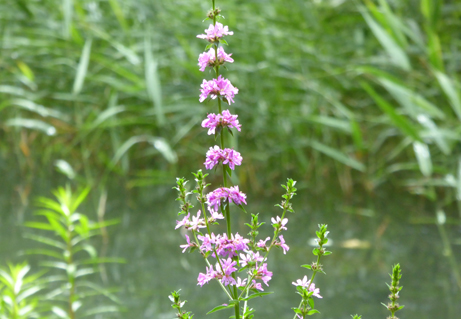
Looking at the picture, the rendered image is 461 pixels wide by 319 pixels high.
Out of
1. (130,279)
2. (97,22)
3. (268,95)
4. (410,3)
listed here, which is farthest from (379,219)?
(97,22)

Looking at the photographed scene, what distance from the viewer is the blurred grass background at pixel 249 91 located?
1.62m

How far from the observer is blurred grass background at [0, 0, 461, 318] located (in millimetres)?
1617

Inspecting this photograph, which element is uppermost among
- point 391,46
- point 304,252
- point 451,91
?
point 391,46

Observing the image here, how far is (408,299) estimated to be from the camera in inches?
41.3

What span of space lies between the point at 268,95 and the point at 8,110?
38.0 inches

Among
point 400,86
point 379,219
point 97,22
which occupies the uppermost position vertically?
point 97,22

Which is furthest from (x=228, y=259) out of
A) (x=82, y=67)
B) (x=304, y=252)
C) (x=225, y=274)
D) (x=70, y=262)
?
(x=82, y=67)

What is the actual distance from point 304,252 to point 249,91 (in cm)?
64

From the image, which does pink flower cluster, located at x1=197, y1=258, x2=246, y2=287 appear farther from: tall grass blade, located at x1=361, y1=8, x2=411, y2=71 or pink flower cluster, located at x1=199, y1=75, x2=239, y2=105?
tall grass blade, located at x1=361, y1=8, x2=411, y2=71

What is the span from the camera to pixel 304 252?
1259 millimetres

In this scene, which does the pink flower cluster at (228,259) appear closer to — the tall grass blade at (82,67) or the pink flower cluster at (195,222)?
the pink flower cluster at (195,222)

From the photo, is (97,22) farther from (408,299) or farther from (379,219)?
(408,299)

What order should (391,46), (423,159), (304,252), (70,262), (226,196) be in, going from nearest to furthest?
(226,196), (70,262), (304,252), (423,159), (391,46)

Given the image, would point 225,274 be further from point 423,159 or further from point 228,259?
point 423,159
